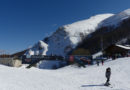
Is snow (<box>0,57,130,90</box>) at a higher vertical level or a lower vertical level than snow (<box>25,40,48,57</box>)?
lower

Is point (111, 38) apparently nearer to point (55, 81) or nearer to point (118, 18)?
point (118, 18)

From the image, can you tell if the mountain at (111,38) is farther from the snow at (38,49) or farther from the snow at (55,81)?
the snow at (55,81)

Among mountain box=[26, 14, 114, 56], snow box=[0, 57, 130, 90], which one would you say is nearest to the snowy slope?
mountain box=[26, 14, 114, 56]

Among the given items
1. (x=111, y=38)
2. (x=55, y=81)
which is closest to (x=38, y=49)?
(x=111, y=38)

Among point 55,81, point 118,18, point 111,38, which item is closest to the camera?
point 55,81

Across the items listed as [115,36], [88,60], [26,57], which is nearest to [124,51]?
[88,60]

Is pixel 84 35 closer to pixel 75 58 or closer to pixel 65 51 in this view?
pixel 65 51

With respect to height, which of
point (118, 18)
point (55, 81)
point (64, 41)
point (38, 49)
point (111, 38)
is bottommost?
point (55, 81)

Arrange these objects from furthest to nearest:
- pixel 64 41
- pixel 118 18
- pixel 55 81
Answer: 1. pixel 64 41
2. pixel 118 18
3. pixel 55 81

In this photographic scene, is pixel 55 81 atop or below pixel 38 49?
below

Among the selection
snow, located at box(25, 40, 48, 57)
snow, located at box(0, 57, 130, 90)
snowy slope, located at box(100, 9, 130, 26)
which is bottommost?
snow, located at box(0, 57, 130, 90)

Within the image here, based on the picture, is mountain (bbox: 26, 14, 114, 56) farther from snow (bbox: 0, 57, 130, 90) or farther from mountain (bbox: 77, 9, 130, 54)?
snow (bbox: 0, 57, 130, 90)

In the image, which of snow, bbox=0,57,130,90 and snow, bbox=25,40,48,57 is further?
snow, bbox=25,40,48,57

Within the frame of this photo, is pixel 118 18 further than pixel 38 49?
No
